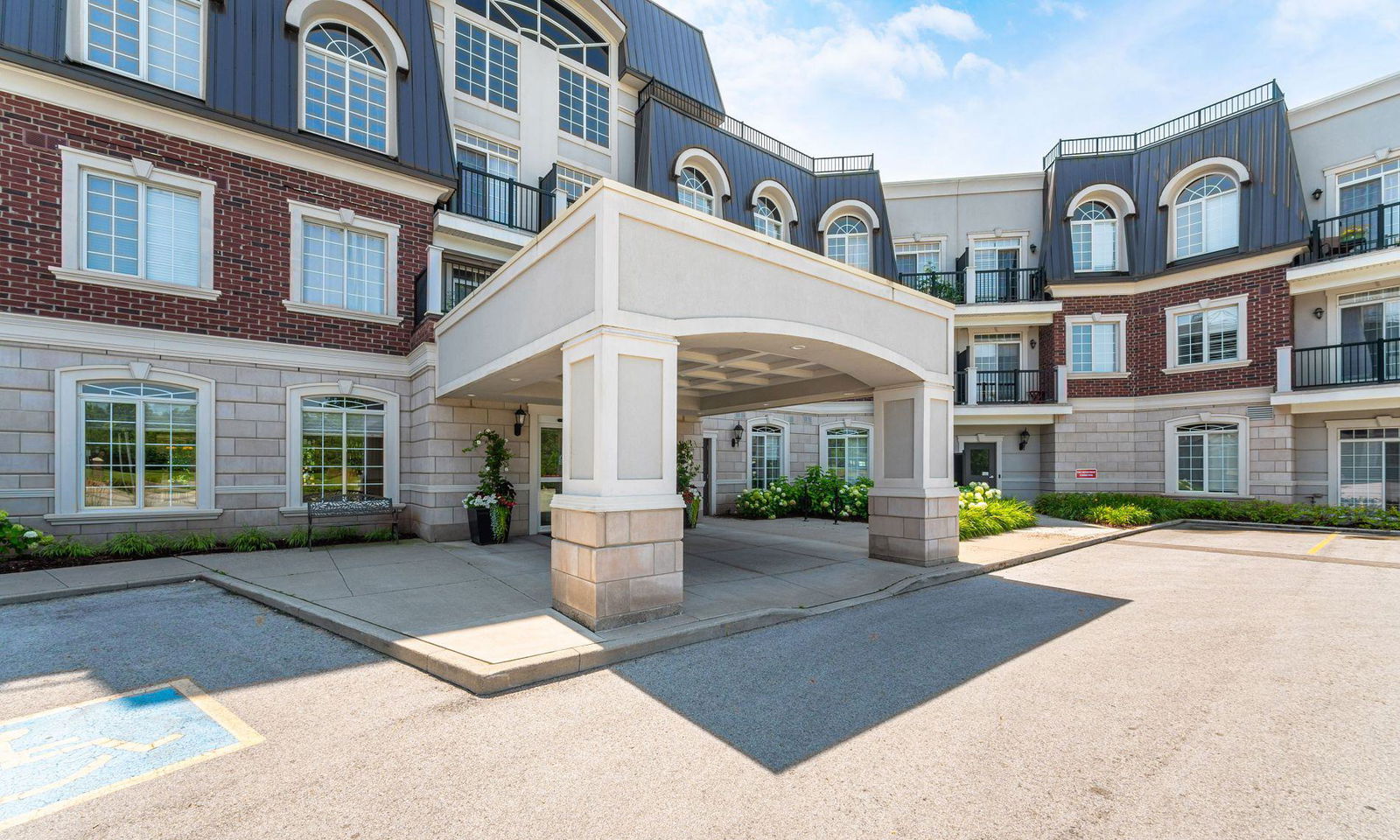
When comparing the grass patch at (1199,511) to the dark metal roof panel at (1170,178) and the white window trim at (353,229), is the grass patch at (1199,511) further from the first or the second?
the white window trim at (353,229)

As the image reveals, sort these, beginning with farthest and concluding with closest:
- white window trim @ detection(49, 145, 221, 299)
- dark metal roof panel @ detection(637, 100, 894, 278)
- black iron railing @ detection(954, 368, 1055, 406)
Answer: black iron railing @ detection(954, 368, 1055, 406) < dark metal roof panel @ detection(637, 100, 894, 278) < white window trim @ detection(49, 145, 221, 299)

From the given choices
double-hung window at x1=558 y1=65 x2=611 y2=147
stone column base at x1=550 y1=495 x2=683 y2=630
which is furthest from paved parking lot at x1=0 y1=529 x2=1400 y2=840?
double-hung window at x1=558 y1=65 x2=611 y2=147

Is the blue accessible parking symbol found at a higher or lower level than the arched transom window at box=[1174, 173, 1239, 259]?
lower

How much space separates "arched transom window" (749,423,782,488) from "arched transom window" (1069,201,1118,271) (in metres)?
10.9

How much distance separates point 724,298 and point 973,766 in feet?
15.6

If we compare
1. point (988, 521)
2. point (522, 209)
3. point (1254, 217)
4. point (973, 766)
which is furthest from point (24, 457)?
point (1254, 217)

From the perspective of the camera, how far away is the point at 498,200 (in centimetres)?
1377

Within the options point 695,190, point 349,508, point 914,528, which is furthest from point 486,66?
point 914,528

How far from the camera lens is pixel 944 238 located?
67.5 feet

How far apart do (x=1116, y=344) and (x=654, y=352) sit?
18.3 metres

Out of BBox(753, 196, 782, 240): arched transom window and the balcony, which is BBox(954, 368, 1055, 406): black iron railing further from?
BBox(753, 196, 782, 240): arched transom window

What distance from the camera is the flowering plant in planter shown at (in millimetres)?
10656

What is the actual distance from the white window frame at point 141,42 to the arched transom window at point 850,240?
51.7ft

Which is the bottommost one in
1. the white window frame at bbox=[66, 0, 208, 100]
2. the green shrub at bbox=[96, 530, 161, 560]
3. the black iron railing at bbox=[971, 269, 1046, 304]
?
the green shrub at bbox=[96, 530, 161, 560]
